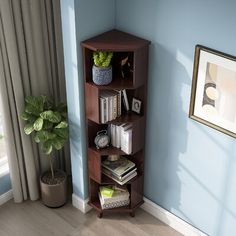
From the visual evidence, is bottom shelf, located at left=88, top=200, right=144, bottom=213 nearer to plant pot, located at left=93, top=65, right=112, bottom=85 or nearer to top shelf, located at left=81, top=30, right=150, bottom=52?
plant pot, located at left=93, top=65, right=112, bottom=85

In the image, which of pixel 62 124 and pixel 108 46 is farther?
pixel 62 124

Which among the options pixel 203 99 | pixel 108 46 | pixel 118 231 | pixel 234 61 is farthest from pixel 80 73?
pixel 118 231

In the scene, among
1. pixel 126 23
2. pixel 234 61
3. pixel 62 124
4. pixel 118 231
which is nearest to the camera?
pixel 234 61

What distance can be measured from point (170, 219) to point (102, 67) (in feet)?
5.50

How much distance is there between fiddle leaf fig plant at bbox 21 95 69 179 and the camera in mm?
4039

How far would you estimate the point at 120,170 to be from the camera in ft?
13.9

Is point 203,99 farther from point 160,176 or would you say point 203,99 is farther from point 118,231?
point 118,231

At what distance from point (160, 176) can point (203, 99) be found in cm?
103

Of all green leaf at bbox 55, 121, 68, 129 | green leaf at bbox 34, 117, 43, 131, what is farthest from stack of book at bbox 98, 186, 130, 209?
green leaf at bbox 34, 117, 43, 131

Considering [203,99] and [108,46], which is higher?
[108,46]

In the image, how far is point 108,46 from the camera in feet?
11.8

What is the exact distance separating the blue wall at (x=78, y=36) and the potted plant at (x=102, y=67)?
180 millimetres

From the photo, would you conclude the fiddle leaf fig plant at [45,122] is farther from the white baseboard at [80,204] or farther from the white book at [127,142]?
the white baseboard at [80,204]

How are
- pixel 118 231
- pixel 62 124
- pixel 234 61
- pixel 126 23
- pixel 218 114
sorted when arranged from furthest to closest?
1. pixel 118 231
2. pixel 62 124
3. pixel 126 23
4. pixel 218 114
5. pixel 234 61
